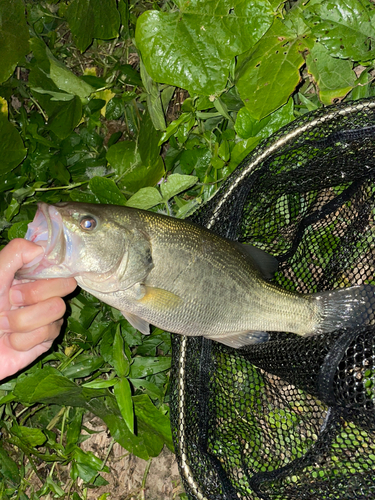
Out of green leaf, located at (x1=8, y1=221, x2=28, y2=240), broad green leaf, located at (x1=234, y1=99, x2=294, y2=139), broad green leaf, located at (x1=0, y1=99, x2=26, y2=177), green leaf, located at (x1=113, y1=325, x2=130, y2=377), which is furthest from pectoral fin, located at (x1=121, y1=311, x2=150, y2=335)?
broad green leaf, located at (x1=0, y1=99, x2=26, y2=177)

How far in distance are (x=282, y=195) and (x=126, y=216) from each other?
1.10 meters

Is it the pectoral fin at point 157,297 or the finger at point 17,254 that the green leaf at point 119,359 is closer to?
the pectoral fin at point 157,297

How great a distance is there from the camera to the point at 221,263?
2.43 metres

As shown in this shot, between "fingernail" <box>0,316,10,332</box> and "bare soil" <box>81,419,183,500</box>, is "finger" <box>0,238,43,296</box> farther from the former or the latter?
"bare soil" <box>81,419,183,500</box>

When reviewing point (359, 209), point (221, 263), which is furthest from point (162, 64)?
point (359, 209)

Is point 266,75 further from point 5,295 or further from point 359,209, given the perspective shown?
point 5,295

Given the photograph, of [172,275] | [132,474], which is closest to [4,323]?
[172,275]

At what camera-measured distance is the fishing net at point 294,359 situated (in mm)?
2367

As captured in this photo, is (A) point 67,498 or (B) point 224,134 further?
(A) point 67,498

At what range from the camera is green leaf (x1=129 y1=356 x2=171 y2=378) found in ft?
10.8

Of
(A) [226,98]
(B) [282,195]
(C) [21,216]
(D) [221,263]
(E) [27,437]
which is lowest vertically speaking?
(E) [27,437]

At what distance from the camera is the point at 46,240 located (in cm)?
224

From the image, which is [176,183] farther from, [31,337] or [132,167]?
[31,337]

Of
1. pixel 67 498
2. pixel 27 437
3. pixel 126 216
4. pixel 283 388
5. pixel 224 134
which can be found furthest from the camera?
pixel 67 498
